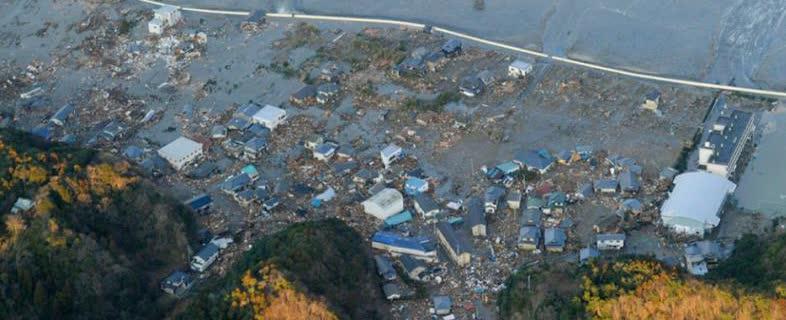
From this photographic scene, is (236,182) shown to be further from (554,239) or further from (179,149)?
(554,239)

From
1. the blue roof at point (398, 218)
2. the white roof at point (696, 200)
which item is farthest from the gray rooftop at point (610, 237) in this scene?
the blue roof at point (398, 218)

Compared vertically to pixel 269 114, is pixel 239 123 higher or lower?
lower

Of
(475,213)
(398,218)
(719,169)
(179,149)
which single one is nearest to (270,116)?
(179,149)

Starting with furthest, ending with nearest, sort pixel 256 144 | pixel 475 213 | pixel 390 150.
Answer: pixel 256 144 < pixel 390 150 < pixel 475 213

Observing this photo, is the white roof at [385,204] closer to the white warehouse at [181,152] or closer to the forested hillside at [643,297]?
the forested hillside at [643,297]

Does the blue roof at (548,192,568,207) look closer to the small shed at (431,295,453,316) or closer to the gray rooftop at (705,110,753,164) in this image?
the gray rooftop at (705,110,753,164)

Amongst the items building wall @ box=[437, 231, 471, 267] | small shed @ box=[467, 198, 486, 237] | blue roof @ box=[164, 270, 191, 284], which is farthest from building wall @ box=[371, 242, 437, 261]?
blue roof @ box=[164, 270, 191, 284]
